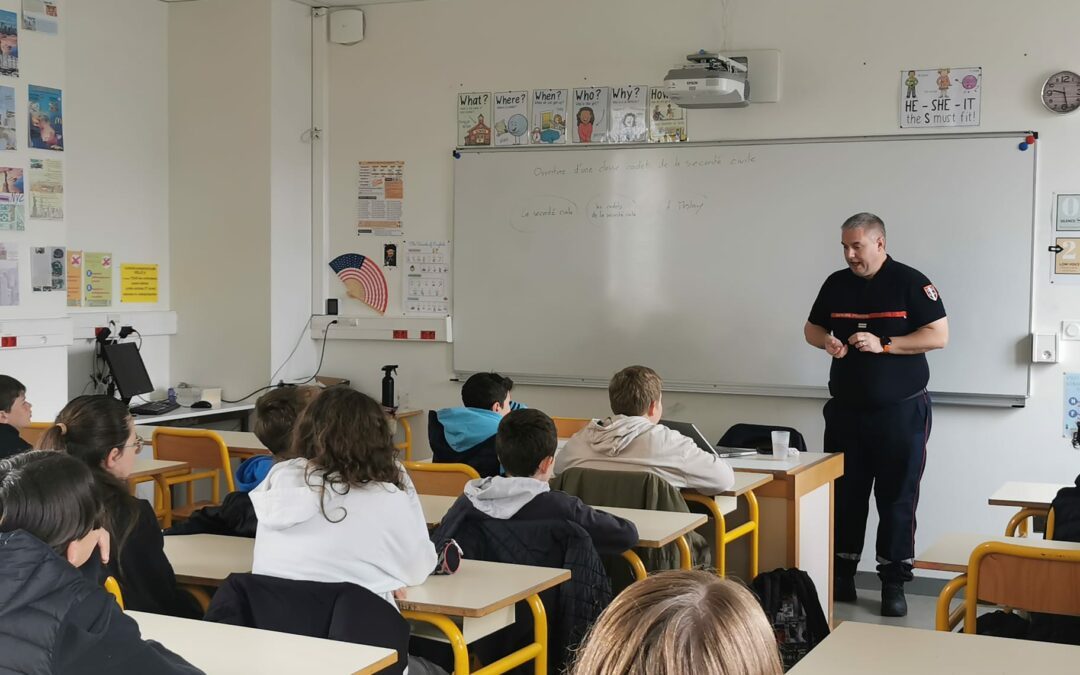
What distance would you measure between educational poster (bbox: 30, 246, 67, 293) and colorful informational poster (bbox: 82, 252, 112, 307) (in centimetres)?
59

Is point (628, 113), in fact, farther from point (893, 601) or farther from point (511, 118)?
point (893, 601)

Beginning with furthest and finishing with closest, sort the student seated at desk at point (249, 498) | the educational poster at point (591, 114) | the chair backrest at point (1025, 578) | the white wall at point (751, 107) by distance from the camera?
1. the educational poster at point (591, 114)
2. the white wall at point (751, 107)
3. the student seated at desk at point (249, 498)
4. the chair backrest at point (1025, 578)

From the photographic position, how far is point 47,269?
577 centimetres

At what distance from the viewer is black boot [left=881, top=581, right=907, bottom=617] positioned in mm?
5305

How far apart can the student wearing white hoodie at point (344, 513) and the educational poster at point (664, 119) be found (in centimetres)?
372

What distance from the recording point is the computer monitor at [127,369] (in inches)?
249

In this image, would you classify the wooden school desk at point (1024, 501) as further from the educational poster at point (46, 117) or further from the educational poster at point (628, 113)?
the educational poster at point (46, 117)

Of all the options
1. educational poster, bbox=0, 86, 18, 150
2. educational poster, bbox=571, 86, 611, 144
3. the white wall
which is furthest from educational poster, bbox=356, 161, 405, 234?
educational poster, bbox=0, 86, 18, 150

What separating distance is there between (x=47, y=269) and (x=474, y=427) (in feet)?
8.22

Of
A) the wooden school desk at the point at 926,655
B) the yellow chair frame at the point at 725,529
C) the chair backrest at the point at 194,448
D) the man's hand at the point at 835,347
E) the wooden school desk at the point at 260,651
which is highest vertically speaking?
the man's hand at the point at 835,347

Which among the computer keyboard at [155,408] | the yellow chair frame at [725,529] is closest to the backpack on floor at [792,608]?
the yellow chair frame at [725,529]

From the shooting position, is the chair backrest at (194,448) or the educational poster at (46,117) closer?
the chair backrest at (194,448)

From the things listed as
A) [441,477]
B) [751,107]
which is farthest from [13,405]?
[751,107]

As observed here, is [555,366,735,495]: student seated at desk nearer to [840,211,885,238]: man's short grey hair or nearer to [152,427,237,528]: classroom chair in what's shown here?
[840,211,885,238]: man's short grey hair
